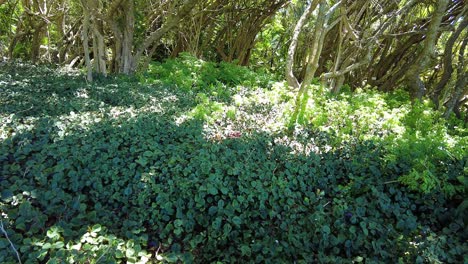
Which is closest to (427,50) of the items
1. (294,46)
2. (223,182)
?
(294,46)

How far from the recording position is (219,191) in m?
2.27

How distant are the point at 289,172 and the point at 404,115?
2734mm

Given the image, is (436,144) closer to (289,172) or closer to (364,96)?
(289,172)

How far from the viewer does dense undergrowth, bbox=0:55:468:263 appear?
6.16 ft

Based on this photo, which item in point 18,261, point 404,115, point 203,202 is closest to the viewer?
point 18,261

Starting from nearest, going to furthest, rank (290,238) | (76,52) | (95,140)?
(290,238)
(95,140)
(76,52)

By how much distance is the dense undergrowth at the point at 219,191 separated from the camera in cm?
188

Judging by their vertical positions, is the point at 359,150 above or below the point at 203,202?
above

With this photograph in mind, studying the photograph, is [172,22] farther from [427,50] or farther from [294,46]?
[427,50]

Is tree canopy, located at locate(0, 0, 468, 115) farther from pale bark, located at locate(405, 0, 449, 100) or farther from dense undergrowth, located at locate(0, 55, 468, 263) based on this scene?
dense undergrowth, located at locate(0, 55, 468, 263)

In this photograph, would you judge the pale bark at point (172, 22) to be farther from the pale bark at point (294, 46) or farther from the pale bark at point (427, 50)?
the pale bark at point (427, 50)

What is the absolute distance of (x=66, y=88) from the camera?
16.4ft

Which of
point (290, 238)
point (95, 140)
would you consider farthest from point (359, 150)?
point (95, 140)

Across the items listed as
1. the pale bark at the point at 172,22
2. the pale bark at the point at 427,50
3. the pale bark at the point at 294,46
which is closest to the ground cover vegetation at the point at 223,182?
the pale bark at the point at 294,46
